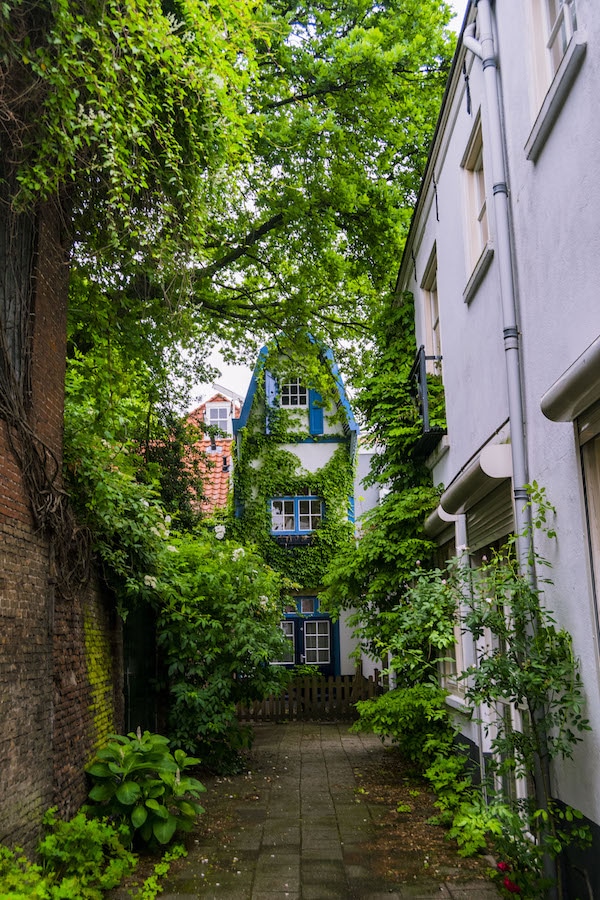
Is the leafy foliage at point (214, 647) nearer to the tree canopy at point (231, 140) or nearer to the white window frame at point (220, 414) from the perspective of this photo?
the tree canopy at point (231, 140)

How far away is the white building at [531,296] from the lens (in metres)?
4.06

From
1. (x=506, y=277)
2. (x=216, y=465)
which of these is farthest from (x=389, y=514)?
(x=216, y=465)

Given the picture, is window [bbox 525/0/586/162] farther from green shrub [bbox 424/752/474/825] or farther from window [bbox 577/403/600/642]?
green shrub [bbox 424/752/474/825]

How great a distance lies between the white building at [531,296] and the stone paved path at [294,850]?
5.14 feet

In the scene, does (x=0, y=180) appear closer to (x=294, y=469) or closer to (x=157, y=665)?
(x=157, y=665)

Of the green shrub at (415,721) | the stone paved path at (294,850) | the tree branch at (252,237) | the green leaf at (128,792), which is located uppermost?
the tree branch at (252,237)

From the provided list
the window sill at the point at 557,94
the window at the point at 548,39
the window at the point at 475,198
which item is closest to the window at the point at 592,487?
the window sill at the point at 557,94

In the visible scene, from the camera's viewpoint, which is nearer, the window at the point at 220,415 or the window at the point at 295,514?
the window at the point at 295,514

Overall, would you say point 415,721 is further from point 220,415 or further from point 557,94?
point 220,415

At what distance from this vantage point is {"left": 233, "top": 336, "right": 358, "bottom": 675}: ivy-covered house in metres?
18.5

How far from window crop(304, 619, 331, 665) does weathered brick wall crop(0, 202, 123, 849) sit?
11.0m

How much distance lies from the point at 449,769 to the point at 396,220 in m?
7.69

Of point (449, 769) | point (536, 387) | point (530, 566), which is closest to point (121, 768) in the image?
point (449, 769)

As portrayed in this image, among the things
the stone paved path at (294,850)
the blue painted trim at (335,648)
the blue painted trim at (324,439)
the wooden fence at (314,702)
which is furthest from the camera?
the blue painted trim at (324,439)
